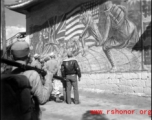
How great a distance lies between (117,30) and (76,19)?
237cm

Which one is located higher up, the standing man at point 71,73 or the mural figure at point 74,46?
the mural figure at point 74,46

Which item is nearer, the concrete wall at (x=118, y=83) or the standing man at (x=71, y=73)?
the standing man at (x=71, y=73)

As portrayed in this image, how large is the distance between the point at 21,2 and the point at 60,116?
8.02m

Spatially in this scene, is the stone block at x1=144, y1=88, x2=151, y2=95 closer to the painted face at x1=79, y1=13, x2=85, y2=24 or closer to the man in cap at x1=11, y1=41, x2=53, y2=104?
the painted face at x1=79, y1=13, x2=85, y2=24

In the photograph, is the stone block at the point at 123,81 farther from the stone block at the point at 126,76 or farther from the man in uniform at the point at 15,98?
the man in uniform at the point at 15,98

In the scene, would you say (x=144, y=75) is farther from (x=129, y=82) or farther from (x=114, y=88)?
(x=114, y=88)

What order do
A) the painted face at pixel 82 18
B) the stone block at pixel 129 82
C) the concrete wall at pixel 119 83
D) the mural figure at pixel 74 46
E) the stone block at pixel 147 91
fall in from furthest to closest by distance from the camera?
→ 1. the mural figure at pixel 74 46
2. the painted face at pixel 82 18
3. the stone block at pixel 129 82
4. the concrete wall at pixel 119 83
5. the stone block at pixel 147 91

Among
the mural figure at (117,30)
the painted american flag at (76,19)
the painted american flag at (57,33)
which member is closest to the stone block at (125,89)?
the mural figure at (117,30)

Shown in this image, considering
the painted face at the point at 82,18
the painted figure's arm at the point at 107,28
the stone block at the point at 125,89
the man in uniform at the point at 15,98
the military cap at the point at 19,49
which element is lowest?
the stone block at the point at 125,89

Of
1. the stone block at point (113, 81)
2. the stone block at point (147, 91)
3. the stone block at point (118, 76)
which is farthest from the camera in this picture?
the stone block at point (113, 81)

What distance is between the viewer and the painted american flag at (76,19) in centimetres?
864

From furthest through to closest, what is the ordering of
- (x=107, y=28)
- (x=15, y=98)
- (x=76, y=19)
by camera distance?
1. (x=76, y=19)
2. (x=107, y=28)
3. (x=15, y=98)

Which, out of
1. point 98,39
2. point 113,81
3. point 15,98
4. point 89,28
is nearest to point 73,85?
point 113,81

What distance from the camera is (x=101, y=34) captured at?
833 centimetres
